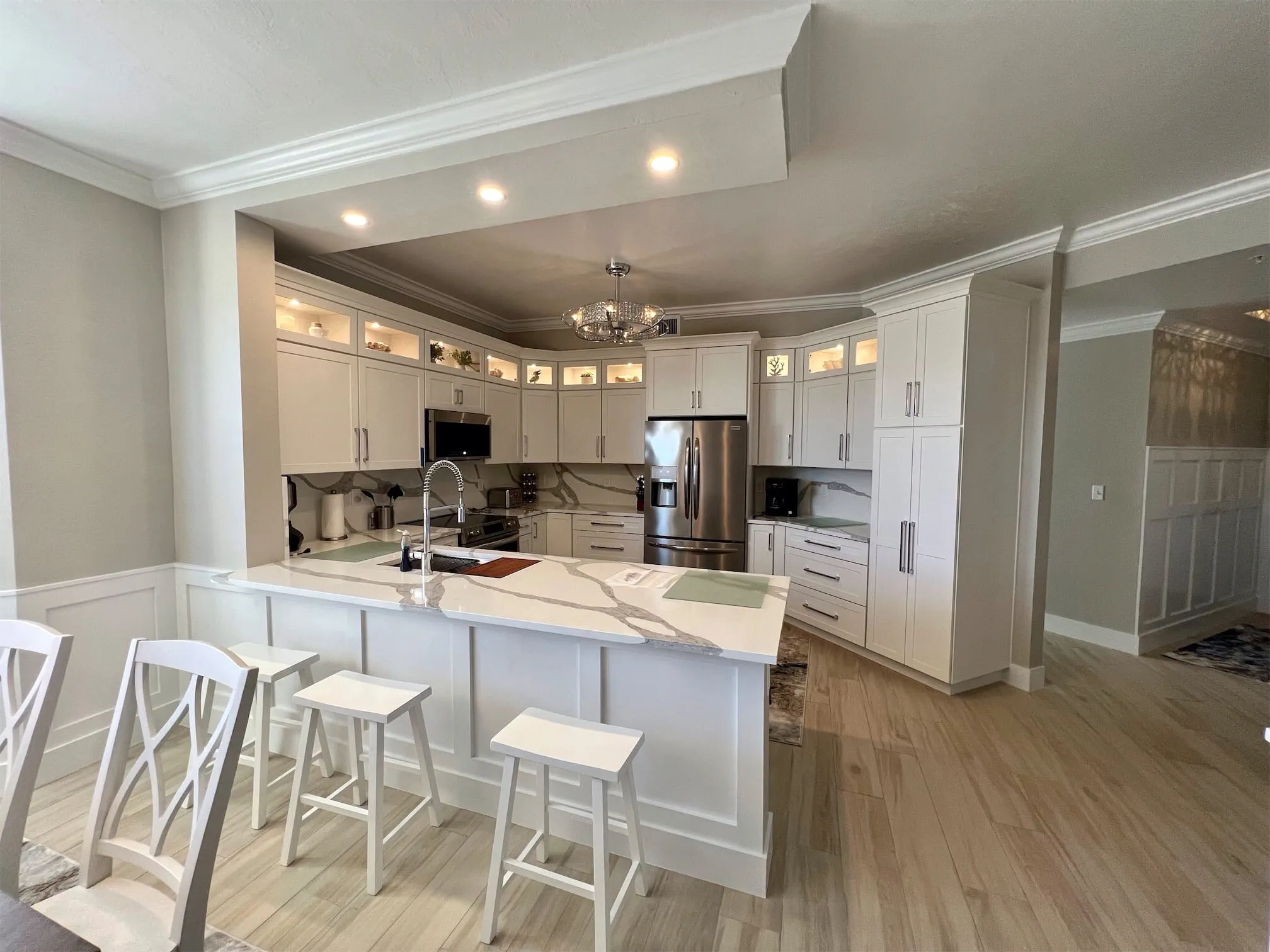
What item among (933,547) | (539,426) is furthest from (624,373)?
(933,547)

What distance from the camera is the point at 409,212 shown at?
88.0 inches

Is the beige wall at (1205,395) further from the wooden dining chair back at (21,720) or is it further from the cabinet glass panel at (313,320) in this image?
the wooden dining chair back at (21,720)

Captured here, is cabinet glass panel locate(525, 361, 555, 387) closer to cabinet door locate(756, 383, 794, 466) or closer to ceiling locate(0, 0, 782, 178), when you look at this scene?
cabinet door locate(756, 383, 794, 466)

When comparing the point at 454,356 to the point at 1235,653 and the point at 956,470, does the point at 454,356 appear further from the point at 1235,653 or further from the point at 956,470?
the point at 1235,653

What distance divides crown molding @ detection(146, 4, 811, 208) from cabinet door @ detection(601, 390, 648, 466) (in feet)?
9.74

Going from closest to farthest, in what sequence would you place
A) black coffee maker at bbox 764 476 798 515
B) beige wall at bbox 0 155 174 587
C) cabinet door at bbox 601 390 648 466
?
beige wall at bbox 0 155 174 587
black coffee maker at bbox 764 476 798 515
cabinet door at bbox 601 390 648 466

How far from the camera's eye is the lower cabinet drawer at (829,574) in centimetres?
353

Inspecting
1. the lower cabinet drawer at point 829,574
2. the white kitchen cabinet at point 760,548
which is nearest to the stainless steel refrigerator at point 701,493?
the white kitchen cabinet at point 760,548

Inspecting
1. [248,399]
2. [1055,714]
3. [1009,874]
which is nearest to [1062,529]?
[1055,714]

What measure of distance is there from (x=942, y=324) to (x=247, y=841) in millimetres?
4091

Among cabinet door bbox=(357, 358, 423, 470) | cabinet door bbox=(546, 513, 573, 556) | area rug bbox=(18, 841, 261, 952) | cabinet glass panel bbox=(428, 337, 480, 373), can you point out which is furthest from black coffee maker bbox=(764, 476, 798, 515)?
area rug bbox=(18, 841, 261, 952)

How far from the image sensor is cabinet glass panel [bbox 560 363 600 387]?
4852 mm

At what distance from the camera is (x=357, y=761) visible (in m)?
1.89

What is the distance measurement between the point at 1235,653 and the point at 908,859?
12.8 feet
